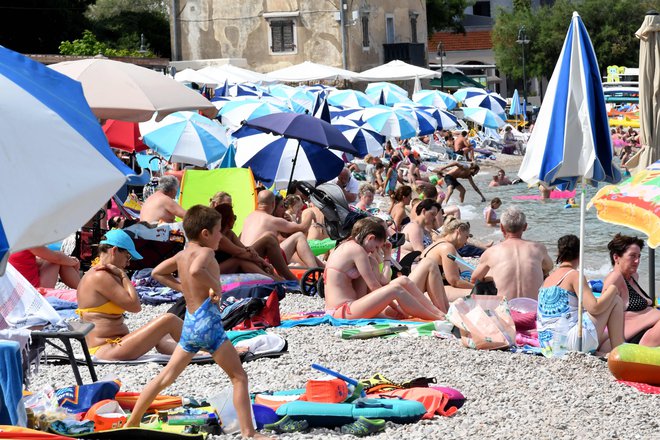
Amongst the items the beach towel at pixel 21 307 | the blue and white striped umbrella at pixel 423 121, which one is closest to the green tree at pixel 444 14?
A: the blue and white striped umbrella at pixel 423 121

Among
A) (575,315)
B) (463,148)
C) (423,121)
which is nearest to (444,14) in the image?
(463,148)

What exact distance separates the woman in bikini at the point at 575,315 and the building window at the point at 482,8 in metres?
71.5

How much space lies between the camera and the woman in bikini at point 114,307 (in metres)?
7.78

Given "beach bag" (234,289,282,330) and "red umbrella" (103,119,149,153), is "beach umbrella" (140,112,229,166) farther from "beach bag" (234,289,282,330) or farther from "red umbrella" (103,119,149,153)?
"beach bag" (234,289,282,330)

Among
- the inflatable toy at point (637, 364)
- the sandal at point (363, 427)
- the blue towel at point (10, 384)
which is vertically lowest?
the inflatable toy at point (637, 364)

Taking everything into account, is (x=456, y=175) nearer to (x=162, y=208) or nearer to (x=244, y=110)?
(x=244, y=110)

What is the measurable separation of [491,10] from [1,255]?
7587 cm

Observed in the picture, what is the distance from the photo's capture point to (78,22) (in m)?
45.8

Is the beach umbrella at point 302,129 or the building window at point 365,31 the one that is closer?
the beach umbrella at point 302,129

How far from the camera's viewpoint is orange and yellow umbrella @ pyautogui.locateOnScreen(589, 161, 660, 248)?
801 cm

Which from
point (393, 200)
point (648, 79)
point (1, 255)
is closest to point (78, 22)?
point (393, 200)

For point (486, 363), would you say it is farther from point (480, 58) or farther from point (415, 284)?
point (480, 58)

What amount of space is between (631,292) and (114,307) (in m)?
3.74

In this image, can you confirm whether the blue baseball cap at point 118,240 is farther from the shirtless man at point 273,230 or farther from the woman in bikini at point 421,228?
the woman in bikini at point 421,228
